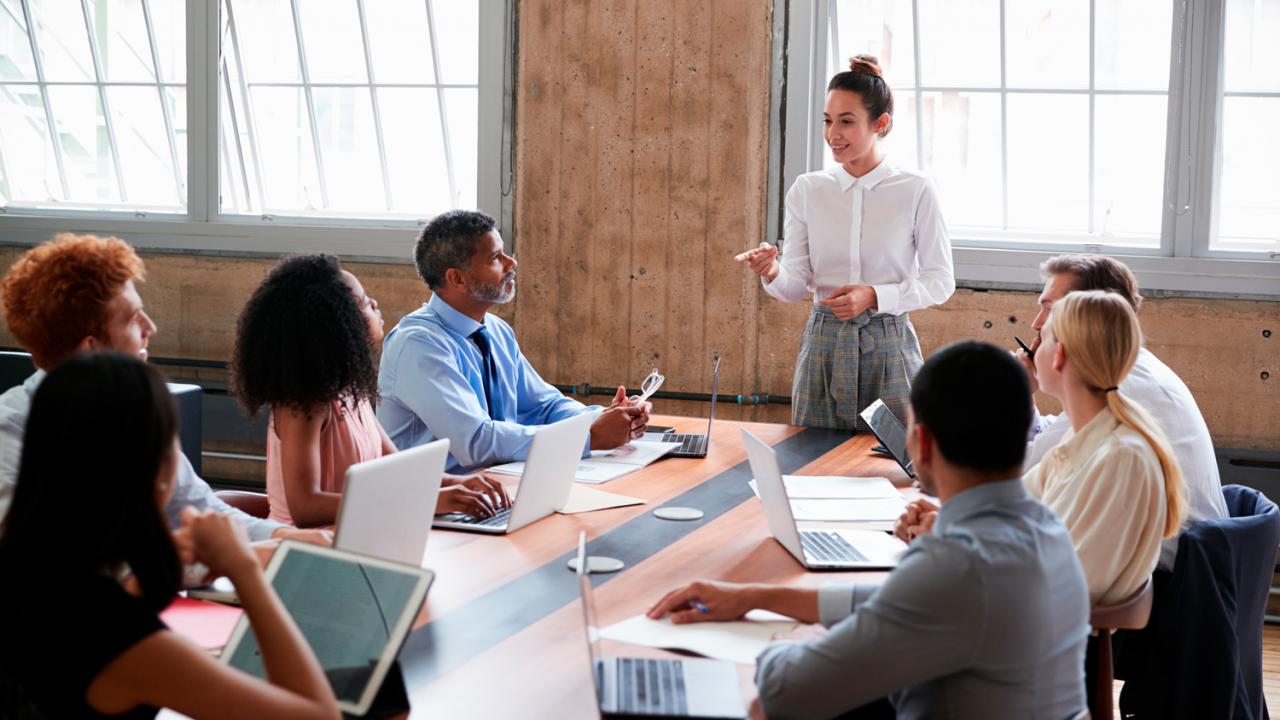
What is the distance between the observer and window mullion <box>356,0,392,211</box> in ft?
19.3

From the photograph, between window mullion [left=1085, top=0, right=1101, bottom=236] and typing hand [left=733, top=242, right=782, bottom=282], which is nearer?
typing hand [left=733, top=242, right=782, bottom=282]

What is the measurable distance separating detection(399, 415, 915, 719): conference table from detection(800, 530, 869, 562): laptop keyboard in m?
0.06

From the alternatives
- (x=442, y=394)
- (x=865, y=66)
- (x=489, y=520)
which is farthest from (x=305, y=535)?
(x=865, y=66)

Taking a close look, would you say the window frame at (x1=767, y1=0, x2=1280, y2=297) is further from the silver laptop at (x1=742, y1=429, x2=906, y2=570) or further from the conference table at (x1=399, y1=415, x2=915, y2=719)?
the silver laptop at (x1=742, y1=429, x2=906, y2=570)

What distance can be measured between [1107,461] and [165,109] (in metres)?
5.41

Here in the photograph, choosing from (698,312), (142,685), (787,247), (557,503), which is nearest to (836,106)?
(787,247)

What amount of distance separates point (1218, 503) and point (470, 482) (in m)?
1.70

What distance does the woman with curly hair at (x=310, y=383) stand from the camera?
8.22 feet

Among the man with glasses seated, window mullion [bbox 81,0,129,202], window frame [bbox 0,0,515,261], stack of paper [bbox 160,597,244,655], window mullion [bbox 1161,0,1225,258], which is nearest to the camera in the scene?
stack of paper [bbox 160,597,244,655]

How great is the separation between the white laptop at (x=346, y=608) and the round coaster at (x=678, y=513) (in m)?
1.13

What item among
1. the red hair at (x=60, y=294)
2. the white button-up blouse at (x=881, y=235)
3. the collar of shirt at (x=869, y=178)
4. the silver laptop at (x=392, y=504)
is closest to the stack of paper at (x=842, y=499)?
the silver laptop at (x=392, y=504)

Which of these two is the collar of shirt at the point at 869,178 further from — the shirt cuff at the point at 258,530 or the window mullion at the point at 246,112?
the window mullion at the point at 246,112

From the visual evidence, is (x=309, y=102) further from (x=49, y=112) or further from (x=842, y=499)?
(x=842, y=499)

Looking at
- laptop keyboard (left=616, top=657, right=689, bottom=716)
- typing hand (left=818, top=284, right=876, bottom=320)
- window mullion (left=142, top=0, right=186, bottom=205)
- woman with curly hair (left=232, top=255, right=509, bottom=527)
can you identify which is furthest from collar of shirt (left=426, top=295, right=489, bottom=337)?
window mullion (left=142, top=0, right=186, bottom=205)
